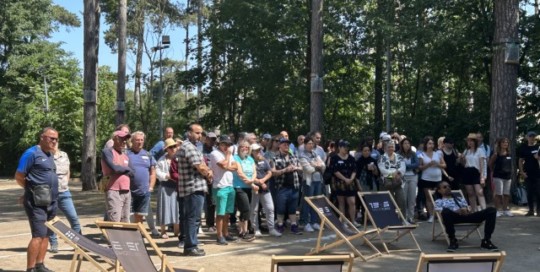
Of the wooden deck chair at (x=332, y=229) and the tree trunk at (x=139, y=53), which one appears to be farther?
the tree trunk at (x=139, y=53)

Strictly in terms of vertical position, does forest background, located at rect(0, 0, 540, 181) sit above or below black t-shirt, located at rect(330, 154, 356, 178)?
above

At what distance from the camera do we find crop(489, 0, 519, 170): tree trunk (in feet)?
47.3

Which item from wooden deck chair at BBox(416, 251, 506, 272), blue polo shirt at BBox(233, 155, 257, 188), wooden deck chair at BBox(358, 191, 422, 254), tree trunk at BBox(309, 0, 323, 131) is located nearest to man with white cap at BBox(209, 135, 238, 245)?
blue polo shirt at BBox(233, 155, 257, 188)

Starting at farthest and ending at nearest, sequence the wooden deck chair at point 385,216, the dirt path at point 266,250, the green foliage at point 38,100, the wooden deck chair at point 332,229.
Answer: the green foliage at point 38,100 < the wooden deck chair at point 385,216 < the wooden deck chair at point 332,229 < the dirt path at point 266,250

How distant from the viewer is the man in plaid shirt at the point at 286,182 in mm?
10836

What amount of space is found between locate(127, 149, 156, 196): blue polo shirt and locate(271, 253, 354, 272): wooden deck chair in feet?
15.1

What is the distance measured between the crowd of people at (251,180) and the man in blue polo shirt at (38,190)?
1cm

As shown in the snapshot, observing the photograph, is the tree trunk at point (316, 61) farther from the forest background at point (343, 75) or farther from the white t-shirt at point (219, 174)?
the white t-shirt at point (219, 174)

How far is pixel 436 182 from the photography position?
40.0 ft

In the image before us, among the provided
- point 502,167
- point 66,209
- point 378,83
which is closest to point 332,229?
point 66,209

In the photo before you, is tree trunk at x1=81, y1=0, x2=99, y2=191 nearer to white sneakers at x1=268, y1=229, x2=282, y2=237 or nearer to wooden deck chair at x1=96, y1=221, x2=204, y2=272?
white sneakers at x1=268, y1=229, x2=282, y2=237

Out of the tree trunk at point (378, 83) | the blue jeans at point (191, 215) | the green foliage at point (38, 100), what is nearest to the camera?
the blue jeans at point (191, 215)

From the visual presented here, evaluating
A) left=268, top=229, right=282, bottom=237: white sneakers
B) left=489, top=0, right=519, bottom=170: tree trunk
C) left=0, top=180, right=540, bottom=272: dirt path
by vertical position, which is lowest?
left=0, top=180, right=540, bottom=272: dirt path

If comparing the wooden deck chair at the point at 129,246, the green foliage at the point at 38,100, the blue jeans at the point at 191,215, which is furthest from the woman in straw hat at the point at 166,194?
the green foliage at the point at 38,100
